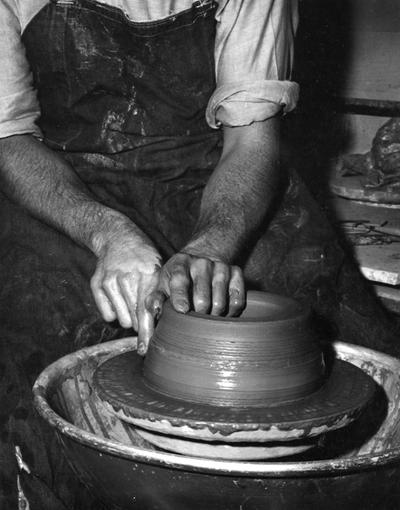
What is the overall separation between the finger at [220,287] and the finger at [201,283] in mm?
11

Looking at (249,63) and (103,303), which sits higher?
(249,63)

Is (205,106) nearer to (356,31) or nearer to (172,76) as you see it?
(172,76)

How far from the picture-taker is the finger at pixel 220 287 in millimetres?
1665

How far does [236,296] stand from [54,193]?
0.77 m

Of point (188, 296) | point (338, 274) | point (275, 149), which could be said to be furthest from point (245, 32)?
point (188, 296)

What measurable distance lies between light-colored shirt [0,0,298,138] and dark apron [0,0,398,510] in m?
0.04

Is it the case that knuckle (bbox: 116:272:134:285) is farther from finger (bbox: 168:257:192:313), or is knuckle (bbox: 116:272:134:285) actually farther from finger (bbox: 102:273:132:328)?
finger (bbox: 168:257:192:313)

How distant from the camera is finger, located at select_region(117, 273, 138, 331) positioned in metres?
1.78

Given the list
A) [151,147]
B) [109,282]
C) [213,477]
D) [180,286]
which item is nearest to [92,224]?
[109,282]

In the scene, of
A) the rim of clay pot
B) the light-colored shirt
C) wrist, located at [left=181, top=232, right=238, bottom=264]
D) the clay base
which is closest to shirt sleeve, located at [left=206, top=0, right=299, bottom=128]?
the light-colored shirt

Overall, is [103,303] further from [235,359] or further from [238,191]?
[238,191]

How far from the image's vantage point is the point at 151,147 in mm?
2453

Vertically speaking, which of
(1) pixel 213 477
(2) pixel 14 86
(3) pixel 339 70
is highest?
(2) pixel 14 86

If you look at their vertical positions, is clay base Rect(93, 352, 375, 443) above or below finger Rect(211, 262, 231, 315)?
below
